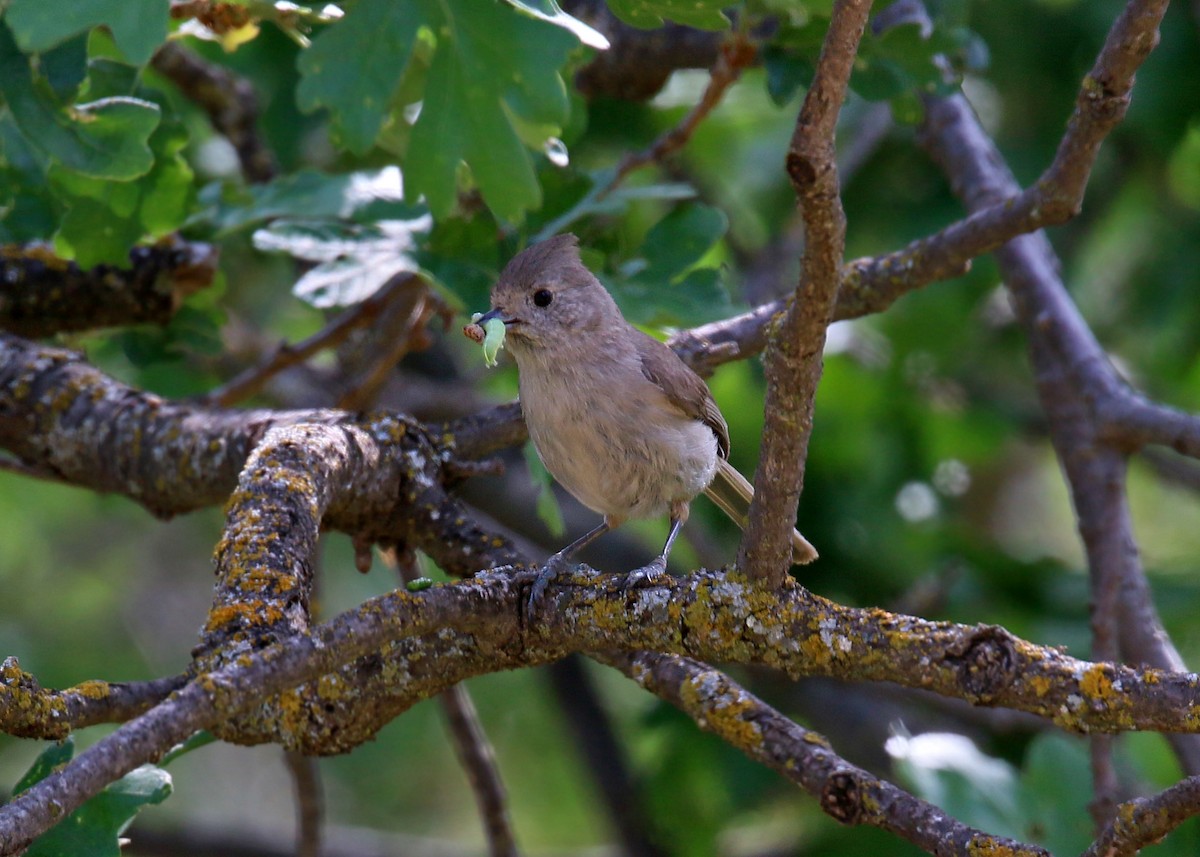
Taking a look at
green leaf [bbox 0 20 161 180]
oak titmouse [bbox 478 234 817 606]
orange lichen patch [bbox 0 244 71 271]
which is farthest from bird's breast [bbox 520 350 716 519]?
orange lichen patch [bbox 0 244 71 271]

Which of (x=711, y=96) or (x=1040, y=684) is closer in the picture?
(x=1040, y=684)

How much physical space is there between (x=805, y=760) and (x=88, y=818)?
4.73 ft

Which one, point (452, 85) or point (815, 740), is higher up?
point (452, 85)

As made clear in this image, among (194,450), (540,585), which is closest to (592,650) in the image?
(540,585)

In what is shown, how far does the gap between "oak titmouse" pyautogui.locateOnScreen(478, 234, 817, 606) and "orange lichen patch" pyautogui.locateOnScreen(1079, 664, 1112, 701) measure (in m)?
1.31

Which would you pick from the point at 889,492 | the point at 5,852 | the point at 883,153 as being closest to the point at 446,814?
the point at 889,492

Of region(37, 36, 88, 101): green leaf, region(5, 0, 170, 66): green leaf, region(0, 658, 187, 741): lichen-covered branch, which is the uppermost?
region(5, 0, 170, 66): green leaf

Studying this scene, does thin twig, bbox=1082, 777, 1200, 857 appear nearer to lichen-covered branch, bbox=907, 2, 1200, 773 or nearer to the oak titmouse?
the oak titmouse

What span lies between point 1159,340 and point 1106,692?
4328 mm

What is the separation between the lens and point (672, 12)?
2.61 m

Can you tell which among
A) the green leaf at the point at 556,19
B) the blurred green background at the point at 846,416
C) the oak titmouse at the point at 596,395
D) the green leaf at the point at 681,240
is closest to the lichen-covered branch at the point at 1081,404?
the blurred green background at the point at 846,416

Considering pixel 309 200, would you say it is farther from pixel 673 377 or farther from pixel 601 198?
pixel 673 377

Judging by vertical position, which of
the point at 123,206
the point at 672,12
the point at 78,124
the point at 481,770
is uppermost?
the point at 672,12

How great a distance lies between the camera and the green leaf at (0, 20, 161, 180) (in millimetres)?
2703
